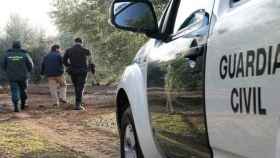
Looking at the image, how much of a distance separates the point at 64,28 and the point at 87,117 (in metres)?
20.3

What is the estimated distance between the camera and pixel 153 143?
4.58 m

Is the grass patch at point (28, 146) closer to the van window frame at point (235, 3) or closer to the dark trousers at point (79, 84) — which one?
the dark trousers at point (79, 84)

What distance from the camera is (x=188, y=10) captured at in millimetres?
4059

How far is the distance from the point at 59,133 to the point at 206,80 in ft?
25.4

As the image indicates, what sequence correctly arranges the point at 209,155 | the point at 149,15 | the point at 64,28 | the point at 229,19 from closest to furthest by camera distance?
1. the point at 229,19
2. the point at 209,155
3. the point at 149,15
4. the point at 64,28

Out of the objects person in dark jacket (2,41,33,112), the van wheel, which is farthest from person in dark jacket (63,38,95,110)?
the van wheel

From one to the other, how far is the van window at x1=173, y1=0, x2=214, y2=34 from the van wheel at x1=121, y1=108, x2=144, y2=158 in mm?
1169

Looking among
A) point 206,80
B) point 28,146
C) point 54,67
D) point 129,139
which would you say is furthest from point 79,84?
point 206,80

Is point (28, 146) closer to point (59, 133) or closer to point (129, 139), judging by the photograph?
point (59, 133)

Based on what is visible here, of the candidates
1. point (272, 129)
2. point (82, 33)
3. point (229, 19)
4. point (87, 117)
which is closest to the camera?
point (272, 129)

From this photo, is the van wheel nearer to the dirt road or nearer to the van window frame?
the van window frame


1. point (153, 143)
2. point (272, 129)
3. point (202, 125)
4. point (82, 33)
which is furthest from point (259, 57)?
point (82, 33)

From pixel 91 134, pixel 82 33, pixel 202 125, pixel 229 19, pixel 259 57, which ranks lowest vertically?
pixel 91 134

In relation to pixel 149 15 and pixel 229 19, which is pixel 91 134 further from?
pixel 229 19
